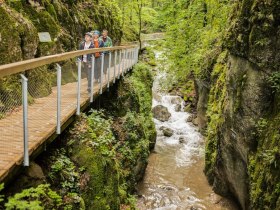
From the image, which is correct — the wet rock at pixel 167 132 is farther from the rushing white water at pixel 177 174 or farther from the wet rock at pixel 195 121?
the wet rock at pixel 195 121

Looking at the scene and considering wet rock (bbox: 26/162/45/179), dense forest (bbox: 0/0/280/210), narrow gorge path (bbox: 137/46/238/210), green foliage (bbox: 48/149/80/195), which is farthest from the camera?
narrow gorge path (bbox: 137/46/238/210)

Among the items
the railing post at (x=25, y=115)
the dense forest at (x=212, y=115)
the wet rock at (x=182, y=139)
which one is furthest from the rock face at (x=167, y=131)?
the railing post at (x=25, y=115)

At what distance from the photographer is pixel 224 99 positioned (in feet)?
43.2

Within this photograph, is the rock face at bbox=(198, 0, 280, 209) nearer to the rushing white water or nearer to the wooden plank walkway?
the rushing white water

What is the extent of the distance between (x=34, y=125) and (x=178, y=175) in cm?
1050

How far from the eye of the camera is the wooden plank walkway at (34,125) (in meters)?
4.69

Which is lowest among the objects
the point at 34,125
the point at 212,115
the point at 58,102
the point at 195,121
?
the point at 195,121

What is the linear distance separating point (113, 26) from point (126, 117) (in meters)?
11.9

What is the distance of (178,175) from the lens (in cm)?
1508

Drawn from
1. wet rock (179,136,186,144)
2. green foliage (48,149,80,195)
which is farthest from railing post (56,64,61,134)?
wet rock (179,136,186,144)

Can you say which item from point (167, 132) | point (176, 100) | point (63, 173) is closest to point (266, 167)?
point (63, 173)

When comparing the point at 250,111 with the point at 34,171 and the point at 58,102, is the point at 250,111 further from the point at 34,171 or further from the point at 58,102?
the point at 34,171

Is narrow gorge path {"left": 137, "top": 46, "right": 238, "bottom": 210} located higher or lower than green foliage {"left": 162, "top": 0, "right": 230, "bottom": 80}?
lower

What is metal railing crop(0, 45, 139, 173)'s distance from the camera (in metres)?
4.67
